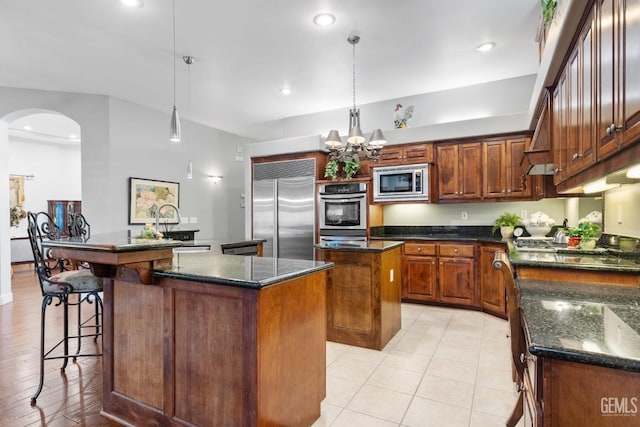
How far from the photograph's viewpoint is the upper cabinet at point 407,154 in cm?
470

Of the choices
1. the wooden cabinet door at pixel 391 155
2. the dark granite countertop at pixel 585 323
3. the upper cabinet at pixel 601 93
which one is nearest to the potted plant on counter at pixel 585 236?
the upper cabinet at pixel 601 93

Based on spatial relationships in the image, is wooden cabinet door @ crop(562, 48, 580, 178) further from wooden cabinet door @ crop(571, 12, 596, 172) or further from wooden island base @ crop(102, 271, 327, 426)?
wooden island base @ crop(102, 271, 327, 426)

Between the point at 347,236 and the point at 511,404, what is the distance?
3.01m

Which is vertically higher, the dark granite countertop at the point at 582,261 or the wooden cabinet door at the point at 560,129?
the wooden cabinet door at the point at 560,129

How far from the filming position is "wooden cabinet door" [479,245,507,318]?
3885 millimetres

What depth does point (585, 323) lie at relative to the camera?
1094mm

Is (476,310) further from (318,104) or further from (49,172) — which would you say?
(49,172)

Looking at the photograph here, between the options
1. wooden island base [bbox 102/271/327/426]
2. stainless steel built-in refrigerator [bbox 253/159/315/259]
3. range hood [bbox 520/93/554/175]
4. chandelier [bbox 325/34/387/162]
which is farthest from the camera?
stainless steel built-in refrigerator [bbox 253/159/315/259]

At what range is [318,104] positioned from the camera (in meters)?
5.46

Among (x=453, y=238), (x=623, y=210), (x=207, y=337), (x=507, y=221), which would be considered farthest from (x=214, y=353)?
(x=507, y=221)

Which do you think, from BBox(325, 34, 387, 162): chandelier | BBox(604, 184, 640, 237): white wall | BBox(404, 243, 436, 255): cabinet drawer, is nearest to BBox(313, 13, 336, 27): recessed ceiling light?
BBox(325, 34, 387, 162): chandelier

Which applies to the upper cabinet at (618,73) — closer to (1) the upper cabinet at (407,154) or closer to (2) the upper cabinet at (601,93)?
(2) the upper cabinet at (601,93)

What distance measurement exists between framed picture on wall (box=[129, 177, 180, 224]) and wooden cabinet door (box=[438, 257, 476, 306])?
3958 mm

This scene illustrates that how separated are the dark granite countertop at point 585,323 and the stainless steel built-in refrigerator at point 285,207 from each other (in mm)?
3724
